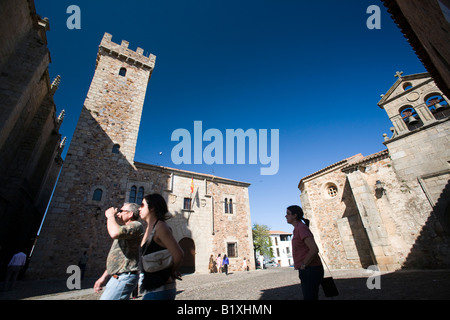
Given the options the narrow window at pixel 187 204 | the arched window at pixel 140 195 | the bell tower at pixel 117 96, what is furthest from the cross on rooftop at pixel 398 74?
the arched window at pixel 140 195

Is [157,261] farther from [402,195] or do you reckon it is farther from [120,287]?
[402,195]

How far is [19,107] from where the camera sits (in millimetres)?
6754

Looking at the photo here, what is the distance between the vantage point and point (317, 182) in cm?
1486

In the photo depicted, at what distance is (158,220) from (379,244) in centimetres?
1194

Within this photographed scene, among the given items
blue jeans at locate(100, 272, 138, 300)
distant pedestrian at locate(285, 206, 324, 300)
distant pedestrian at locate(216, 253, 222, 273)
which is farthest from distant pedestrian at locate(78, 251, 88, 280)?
distant pedestrian at locate(285, 206, 324, 300)

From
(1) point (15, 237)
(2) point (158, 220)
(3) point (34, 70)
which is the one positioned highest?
Answer: (3) point (34, 70)

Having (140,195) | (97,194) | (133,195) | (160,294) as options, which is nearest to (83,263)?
(97,194)

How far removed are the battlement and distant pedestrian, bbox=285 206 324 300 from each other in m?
17.8

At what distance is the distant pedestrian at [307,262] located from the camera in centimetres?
257

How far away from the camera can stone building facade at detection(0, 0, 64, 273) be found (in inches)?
260

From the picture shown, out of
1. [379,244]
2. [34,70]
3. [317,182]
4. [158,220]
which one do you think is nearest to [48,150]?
[34,70]

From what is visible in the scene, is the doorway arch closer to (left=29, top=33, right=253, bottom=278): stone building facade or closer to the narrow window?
(left=29, top=33, right=253, bottom=278): stone building facade
